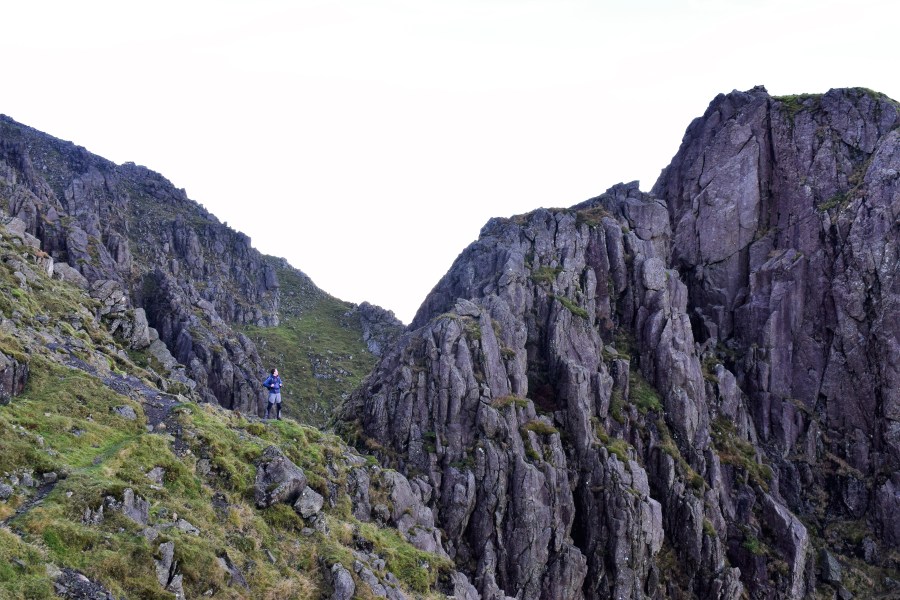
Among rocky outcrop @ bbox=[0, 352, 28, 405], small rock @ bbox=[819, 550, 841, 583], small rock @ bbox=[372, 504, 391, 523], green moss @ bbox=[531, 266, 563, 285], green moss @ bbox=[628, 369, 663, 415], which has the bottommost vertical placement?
small rock @ bbox=[819, 550, 841, 583]

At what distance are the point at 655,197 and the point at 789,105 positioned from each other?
66.4 ft

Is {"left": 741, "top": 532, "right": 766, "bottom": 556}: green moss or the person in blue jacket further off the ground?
the person in blue jacket

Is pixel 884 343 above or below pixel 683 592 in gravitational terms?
above

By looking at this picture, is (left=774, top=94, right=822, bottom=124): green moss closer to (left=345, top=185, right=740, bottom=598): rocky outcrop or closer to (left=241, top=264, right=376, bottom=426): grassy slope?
(left=345, top=185, right=740, bottom=598): rocky outcrop

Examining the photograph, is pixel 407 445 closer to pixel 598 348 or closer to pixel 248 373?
pixel 598 348

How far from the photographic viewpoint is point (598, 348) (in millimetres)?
59625

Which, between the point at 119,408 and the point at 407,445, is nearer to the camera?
the point at 119,408

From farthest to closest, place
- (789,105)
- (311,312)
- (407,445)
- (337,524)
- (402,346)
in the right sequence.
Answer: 1. (311,312)
2. (789,105)
3. (402,346)
4. (407,445)
5. (337,524)

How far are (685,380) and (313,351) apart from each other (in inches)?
2826

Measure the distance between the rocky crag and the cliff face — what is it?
2413cm

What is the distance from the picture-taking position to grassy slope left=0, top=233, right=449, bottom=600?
631 inches

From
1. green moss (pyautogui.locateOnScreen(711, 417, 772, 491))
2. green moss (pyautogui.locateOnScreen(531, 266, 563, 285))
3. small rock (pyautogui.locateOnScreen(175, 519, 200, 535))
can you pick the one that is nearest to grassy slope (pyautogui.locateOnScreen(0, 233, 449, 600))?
small rock (pyautogui.locateOnScreen(175, 519, 200, 535))

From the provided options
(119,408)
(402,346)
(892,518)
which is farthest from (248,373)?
(892,518)

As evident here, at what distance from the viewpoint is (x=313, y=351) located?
360ft
